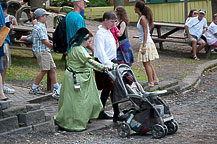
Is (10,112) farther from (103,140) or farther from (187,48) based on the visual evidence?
(187,48)

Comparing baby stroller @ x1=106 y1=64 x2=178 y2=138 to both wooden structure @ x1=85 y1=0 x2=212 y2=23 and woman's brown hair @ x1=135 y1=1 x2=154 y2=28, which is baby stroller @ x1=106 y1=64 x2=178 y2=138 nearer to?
woman's brown hair @ x1=135 y1=1 x2=154 y2=28

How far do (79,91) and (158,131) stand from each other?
1322mm

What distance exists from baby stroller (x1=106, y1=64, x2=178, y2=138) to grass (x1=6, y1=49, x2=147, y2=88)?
369 centimetres

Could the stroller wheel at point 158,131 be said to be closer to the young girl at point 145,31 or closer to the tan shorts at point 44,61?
the tan shorts at point 44,61

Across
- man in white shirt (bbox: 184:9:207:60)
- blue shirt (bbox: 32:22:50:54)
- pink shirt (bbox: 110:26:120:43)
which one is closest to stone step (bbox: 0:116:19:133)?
blue shirt (bbox: 32:22:50:54)

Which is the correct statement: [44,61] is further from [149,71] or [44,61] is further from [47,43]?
[149,71]

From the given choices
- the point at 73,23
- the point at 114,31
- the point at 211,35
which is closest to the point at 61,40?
the point at 73,23

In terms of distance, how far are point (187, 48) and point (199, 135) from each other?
11.9m

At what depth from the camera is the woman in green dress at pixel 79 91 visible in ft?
21.9

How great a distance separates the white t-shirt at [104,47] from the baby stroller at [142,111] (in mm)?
593

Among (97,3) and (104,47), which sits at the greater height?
(104,47)

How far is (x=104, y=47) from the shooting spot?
7.40 m

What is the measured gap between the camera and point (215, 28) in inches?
609

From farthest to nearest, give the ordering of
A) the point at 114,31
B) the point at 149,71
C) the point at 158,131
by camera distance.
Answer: the point at 149,71
the point at 114,31
the point at 158,131
